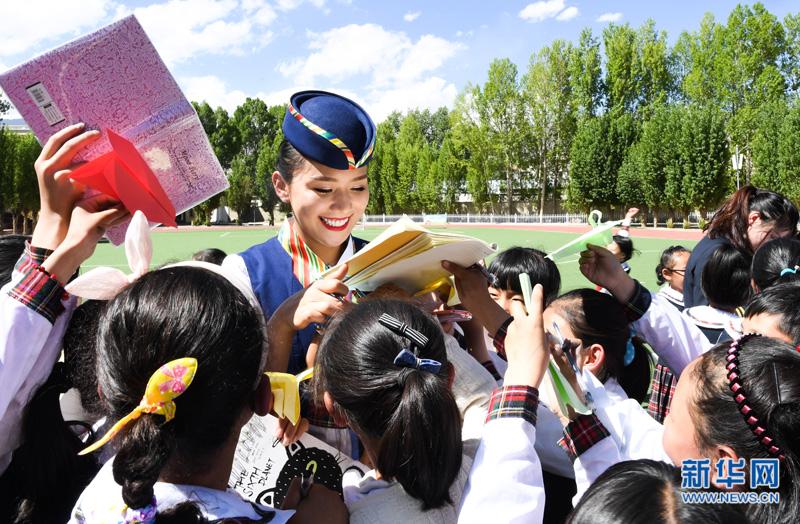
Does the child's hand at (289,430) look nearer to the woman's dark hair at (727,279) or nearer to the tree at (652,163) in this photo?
the woman's dark hair at (727,279)

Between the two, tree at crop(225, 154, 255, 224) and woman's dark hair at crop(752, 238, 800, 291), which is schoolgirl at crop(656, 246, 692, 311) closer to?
woman's dark hair at crop(752, 238, 800, 291)

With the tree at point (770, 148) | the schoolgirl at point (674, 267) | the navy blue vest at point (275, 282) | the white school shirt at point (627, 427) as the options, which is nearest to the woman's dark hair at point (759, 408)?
the white school shirt at point (627, 427)

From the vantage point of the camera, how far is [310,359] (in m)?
1.59

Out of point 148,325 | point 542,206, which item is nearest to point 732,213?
point 148,325

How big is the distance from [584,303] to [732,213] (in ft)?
5.48

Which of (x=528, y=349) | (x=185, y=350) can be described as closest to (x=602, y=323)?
(x=528, y=349)

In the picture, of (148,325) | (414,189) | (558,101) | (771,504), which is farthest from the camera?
(414,189)

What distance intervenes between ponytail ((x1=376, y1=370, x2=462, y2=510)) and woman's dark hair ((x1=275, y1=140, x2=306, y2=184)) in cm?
96

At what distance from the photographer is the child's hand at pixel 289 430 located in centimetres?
136

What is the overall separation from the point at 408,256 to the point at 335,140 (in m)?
0.51

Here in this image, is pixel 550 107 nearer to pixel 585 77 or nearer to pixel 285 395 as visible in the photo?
pixel 585 77

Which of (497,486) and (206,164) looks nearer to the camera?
(497,486)

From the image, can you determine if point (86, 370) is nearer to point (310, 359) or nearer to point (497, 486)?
point (310, 359)

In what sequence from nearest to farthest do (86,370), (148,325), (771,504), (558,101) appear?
1. (148,325)
2. (771,504)
3. (86,370)
4. (558,101)
